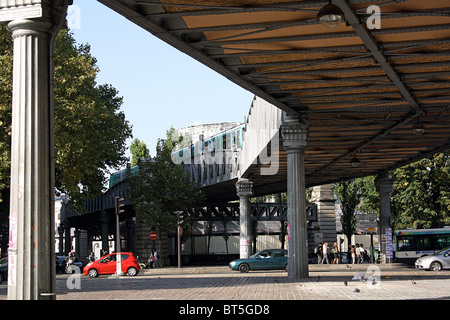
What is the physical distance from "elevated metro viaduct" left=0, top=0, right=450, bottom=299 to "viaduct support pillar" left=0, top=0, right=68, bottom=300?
14 millimetres

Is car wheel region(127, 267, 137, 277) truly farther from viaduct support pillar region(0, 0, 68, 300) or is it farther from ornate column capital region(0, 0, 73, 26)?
ornate column capital region(0, 0, 73, 26)

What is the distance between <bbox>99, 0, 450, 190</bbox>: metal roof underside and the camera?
49.7 ft

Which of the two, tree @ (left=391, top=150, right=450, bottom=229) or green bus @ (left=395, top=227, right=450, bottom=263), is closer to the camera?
green bus @ (left=395, top=227, right=450, bottom=263)

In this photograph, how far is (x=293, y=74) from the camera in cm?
2123

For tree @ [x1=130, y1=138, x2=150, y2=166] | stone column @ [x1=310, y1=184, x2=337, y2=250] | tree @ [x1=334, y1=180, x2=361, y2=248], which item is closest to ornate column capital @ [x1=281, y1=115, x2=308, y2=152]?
tree @ [x1=334, y1=180, x2=361, y2=248]

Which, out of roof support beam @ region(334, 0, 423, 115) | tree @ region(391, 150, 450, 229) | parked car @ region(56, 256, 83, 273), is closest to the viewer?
roof support beam @ region(334, 0, 423, 115)

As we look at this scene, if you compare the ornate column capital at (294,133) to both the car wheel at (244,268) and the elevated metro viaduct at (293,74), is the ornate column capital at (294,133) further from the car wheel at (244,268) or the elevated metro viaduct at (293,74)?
the car wheel at (244,268)

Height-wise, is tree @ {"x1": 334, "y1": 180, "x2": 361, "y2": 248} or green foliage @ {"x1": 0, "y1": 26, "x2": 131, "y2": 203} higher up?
green foliage @ {"x1": 0, "y1": 26, "x2": 131, "y2": 203}

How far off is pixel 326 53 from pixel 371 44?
1862 millimetres

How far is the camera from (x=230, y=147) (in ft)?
170

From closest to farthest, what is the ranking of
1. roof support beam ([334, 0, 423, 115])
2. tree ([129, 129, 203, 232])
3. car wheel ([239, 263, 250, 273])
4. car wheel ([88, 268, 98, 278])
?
1. roof support beam ([334, 0, 423, 115])
2. car wheel ([88, 268, 98, 278])
3. car wheel ([239, 263, 250, 273])
4. tree ([129, 129, 203, 232])

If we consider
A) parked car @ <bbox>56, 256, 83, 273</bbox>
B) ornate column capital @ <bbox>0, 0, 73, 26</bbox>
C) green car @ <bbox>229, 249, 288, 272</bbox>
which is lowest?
parked car @ <bbox>56, 256, 83, 273</bbox>

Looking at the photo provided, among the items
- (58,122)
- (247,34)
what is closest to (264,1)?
(247,34)
